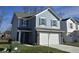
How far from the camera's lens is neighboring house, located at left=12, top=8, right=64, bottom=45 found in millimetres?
8484

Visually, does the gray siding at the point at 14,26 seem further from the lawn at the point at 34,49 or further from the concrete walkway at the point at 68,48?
the concrete walkway at the point at 68,48

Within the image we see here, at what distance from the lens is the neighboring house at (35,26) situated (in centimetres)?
848

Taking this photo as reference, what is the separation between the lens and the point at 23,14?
8.49 metres

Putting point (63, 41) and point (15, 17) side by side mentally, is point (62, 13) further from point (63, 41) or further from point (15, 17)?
point (15, 17)

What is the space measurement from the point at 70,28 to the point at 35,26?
4.13 ft

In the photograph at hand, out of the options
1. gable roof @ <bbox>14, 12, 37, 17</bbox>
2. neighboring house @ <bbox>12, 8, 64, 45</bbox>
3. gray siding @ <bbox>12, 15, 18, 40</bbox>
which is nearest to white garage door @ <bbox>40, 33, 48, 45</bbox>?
A: neighboring house @ <bbox>12, 8, 64, 45</bbox>

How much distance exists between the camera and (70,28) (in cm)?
858

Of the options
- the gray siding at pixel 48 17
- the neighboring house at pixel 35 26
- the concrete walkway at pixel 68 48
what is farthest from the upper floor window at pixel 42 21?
the concrete walkway at pixel 68 48

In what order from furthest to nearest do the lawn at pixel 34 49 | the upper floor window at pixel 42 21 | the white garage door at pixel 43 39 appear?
the white garage door at pixel 43 39 → the upper floor window at pixel 42 21 → the lawn at pixel 34 49

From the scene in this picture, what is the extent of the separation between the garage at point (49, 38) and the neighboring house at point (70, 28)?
1.00 feet
